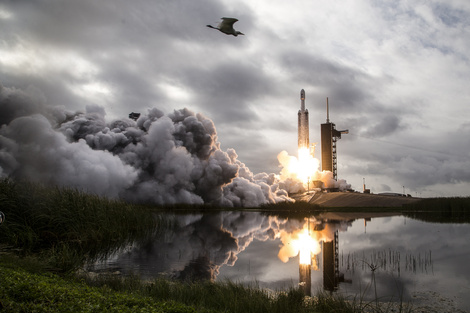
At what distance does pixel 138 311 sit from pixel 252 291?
3683 millimetres

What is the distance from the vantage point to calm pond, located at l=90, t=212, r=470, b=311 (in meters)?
10.6

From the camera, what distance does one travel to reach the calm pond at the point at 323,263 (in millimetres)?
10641

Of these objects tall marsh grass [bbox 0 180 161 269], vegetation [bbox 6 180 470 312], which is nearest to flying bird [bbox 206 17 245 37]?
vegetation [bbox 6 180 470 312]

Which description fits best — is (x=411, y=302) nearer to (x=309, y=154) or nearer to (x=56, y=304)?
(x=56, y=304)

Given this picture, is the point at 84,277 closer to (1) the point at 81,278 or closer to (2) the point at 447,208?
(1) the point at 81,278

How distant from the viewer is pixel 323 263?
1444cm

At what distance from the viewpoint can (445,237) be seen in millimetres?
23094

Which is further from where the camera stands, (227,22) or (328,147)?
(328,147)

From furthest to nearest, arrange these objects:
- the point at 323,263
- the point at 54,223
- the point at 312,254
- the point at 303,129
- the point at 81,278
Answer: the point at 303,129 < the point at 312,254 < the point at 54,223 < the point at 323,263 < the point at 81,278

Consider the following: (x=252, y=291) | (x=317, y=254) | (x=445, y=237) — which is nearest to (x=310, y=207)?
(x=445, y=237)

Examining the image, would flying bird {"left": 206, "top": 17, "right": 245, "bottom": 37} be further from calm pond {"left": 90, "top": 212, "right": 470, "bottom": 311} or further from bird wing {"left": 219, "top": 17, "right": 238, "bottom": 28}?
calm pond {"left": 90, "top": 212, "right": 470, "bottom": 311}

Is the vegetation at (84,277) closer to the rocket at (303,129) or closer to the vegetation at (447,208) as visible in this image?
the vegetation at (447,208)

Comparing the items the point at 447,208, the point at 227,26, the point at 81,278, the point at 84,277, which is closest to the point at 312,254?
the point at 84,277

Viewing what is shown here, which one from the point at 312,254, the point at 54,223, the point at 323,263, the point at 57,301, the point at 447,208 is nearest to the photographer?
the point at 57,301
